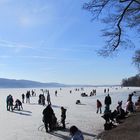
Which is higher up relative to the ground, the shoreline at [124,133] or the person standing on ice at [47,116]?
the person standing on ice at [47,116]

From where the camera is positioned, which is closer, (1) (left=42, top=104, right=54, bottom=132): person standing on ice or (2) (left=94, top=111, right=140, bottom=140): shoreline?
(2) (left=94, top=111, right=140, bottom=140): shoreline

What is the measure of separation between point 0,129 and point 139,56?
18.9m

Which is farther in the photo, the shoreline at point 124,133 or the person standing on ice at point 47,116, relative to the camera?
the person standing on ice at point 47,116

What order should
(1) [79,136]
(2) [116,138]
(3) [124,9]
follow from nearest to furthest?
1. (1) [79,136]
2. (3) [124,9]
3. (2) [116,138]

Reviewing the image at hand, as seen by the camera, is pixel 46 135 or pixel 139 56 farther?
pixel 139 56

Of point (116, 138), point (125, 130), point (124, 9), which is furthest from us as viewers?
point (125, 130)

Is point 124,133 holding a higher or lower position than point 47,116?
lower

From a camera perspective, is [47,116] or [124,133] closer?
[124,133]

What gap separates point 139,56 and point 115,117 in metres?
Result: 14.4

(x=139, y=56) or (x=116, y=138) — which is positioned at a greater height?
(x=139, y=56)

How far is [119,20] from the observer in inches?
568

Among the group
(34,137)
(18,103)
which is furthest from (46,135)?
(18,103)

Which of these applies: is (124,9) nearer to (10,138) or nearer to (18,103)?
(10,138)

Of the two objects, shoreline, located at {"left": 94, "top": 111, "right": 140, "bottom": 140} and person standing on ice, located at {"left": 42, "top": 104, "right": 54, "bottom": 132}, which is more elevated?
person standing on ice, located at {"left": 42, "top": 104, "right": 54, "bottom": 132}
